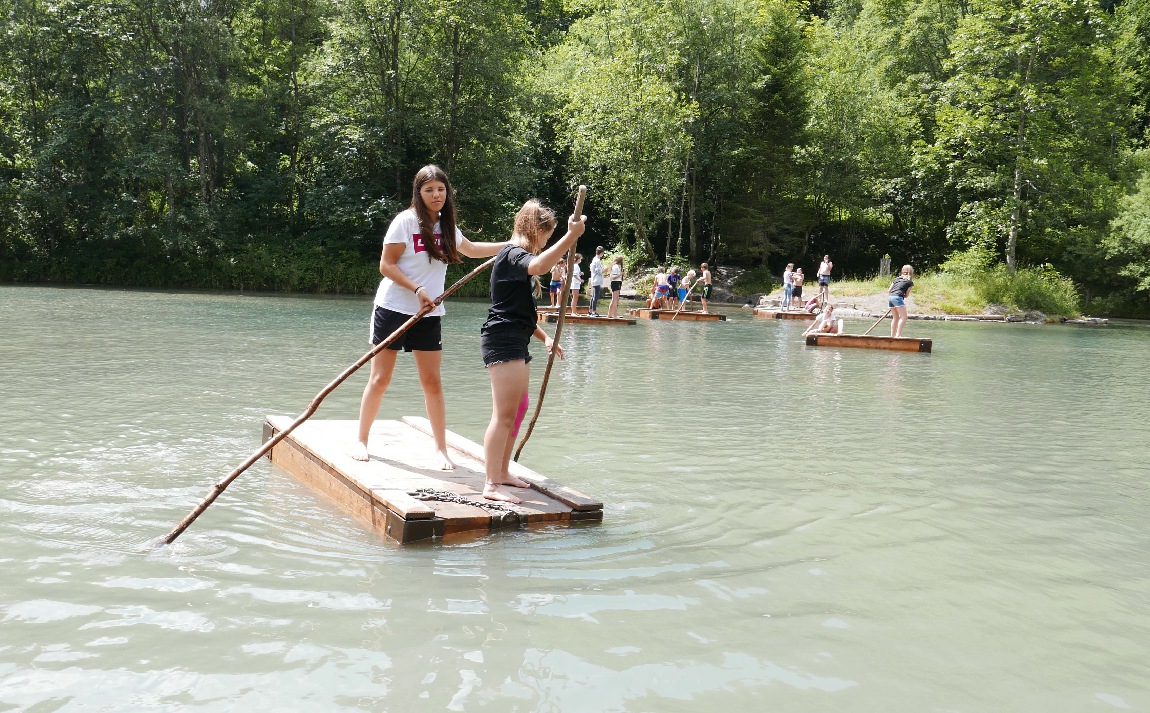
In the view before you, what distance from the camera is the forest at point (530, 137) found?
4019 centimetres

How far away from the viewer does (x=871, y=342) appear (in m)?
20.5

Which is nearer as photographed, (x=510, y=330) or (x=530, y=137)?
(x=510, y=330)

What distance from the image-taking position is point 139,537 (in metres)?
5.08

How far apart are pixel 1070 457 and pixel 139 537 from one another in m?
7.68

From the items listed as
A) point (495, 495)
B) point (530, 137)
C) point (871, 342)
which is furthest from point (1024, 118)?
point (495, 495)

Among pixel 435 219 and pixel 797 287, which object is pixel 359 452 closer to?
pixel 435 219

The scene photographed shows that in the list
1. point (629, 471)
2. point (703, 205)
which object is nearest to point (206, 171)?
point (703, 205)

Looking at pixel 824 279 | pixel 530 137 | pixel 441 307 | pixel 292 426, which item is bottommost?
pixel 292 426

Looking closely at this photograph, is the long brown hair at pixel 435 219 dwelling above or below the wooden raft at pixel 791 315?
above

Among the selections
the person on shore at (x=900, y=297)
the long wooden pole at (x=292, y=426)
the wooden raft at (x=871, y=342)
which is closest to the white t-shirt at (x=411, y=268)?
the long wooden pole at (x=292, y=426)

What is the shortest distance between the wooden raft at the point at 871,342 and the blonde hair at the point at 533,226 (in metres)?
15.7

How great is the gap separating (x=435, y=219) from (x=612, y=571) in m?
2.57

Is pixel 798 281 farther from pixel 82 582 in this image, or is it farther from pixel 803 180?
pixel 82 582

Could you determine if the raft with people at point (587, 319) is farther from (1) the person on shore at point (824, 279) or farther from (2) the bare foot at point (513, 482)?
(2) the bare foot at point (513, 482)
